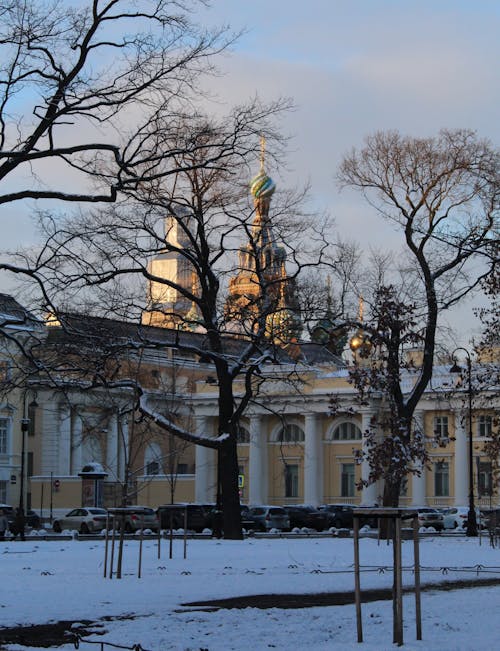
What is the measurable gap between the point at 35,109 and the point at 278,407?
239 feet

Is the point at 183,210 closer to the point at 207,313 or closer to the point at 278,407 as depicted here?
the point at 207,313

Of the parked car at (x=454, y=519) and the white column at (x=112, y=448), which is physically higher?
the white column at (x=112, y=448)

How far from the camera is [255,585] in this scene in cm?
1997

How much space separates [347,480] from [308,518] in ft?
89.9

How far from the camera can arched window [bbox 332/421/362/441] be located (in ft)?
303

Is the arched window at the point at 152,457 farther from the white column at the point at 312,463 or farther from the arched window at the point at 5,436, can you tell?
the white column at the point at 312,463

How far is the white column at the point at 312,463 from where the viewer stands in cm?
9175

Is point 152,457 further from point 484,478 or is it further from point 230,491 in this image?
point 230,491

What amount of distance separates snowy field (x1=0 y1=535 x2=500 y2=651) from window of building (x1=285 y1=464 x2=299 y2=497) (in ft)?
215

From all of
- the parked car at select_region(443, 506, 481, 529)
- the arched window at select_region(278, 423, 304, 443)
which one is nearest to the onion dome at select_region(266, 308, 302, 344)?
the parked car at select_region(443, 506, 481, 529)

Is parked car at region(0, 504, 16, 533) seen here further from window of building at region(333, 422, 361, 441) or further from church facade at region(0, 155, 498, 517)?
window of building at region(333, 422, 361, 441)

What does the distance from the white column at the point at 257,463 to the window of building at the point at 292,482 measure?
163 cm

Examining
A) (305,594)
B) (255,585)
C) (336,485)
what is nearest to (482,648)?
(305,594)

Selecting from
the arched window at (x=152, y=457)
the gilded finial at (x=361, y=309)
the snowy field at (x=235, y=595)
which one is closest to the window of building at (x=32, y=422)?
the arched window at (x=152, y=457)
